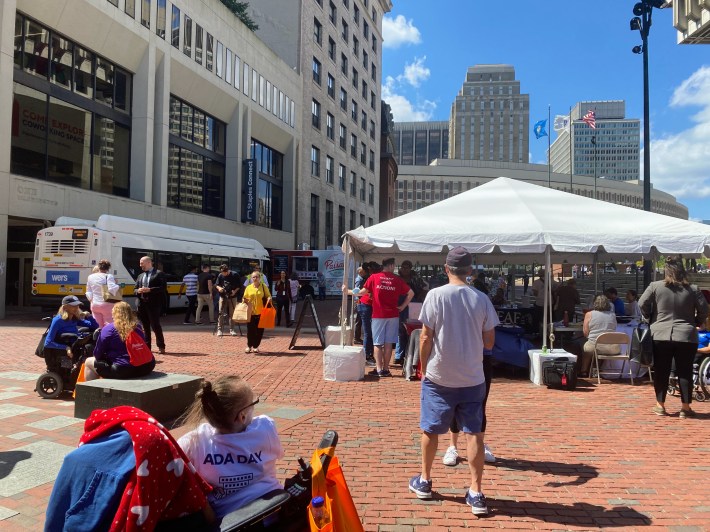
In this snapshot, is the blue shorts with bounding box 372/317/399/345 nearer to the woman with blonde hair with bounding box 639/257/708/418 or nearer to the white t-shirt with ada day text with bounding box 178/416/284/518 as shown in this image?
the woman with blonde hair with bounding box 639/257/708/418

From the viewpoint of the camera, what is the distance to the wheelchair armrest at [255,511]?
2.04 metres

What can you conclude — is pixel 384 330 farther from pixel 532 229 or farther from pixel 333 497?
Answer: pixel 333 497

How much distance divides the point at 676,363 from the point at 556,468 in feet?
8.68

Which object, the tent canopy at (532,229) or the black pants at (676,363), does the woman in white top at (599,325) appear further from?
the black pants at (676,363)

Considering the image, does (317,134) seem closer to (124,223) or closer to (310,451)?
(124,223)

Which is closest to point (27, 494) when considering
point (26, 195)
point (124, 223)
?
point (124, 223)

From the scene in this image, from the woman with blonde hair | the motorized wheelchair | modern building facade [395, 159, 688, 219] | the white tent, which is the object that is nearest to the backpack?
the motorized wheelchair

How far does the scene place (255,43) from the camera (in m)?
33.8

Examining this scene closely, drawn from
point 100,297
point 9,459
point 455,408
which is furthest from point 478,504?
point 100,297

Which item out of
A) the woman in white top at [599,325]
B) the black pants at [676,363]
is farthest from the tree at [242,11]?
the black pants at [676,363]

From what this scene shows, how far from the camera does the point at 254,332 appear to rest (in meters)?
10.5

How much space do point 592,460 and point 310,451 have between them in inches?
98.8

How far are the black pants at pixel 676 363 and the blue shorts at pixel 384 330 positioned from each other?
3602 mm

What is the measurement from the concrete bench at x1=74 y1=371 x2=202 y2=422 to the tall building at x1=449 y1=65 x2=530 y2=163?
497 feet
